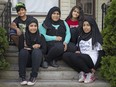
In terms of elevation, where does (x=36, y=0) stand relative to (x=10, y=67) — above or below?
above

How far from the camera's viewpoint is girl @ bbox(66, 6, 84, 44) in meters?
7.03

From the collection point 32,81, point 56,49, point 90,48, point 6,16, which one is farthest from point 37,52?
point 6,16

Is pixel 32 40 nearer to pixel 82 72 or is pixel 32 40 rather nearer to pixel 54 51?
pixel 54 51

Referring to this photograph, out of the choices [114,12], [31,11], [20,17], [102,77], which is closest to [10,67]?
[20,17]

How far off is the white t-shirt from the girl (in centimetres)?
35

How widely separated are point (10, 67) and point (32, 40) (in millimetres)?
678

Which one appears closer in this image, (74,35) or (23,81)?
(23,81)

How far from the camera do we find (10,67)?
671 cm

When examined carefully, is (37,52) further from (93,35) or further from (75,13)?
(75,13)

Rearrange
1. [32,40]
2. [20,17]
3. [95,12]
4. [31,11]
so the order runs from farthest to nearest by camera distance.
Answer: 1. [95,12]
2. [31,11]
3. [20,17]
4. [32,40]

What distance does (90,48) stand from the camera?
21.7 ft

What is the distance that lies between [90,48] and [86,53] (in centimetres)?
14

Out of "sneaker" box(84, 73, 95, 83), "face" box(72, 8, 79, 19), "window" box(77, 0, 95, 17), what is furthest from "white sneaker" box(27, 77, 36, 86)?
"window" box(77, 0, 95, 17)

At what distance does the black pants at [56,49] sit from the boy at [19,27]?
55cm
